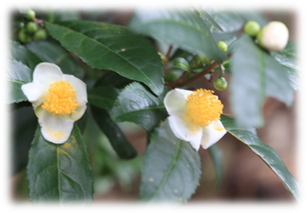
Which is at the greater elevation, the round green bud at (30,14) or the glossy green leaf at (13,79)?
the round green bud at (30,14)

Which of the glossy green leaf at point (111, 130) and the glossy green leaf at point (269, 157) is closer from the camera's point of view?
the glossy green leaf at point (269, 157)

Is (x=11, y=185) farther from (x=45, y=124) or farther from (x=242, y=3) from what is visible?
(x=242, y=3)

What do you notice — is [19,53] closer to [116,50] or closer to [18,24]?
[18,24]

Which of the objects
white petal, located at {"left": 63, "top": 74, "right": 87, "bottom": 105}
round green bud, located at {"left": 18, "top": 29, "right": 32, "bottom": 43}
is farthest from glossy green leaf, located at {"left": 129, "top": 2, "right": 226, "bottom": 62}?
round green bud, located at {"left": 18, "top": 29, "right": 32, "bottom": 43}

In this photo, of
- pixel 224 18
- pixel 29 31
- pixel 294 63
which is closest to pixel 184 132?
pixel 294 63

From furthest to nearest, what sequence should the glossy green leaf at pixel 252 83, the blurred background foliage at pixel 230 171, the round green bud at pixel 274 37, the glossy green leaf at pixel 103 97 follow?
the blurred background foliage at pixel 230 171 → the glossy green leaf at pixel 103 97 → the round green bud at pixel 274 37 → the glossy green leaf at pixel 252 83

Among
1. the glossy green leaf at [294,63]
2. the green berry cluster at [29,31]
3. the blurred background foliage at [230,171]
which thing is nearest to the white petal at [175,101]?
the glossy green leaf at [294,63]

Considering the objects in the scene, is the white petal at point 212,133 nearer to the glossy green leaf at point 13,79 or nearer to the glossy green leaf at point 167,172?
the glossy green leaf at point 167,172

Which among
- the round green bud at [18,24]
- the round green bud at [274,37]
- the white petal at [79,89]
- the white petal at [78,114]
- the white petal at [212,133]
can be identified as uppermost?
the round green bud at [18,24]
